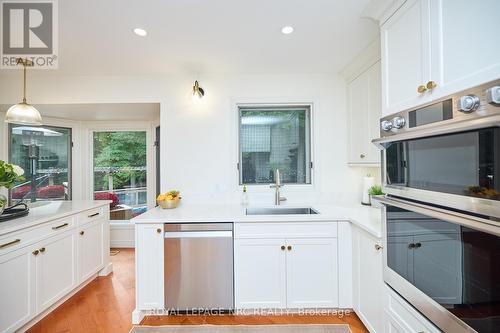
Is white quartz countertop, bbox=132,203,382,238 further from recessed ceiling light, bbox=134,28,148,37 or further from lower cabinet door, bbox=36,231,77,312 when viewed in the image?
recessed ceiling light, bbox=134,28,148,37

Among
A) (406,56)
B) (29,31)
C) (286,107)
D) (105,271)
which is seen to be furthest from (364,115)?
(105,271)

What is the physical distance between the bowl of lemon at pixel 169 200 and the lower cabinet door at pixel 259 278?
85 cm

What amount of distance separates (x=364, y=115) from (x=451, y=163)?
1512mm

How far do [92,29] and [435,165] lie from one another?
246cm

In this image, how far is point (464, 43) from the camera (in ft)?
2.92

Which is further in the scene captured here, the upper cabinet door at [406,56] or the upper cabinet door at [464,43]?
the upper cabinet door at [406,56]

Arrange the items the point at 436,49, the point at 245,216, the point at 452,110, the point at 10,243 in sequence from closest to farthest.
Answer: the point at 452,110, the point at 436,49, the point at 10,243, the point at 245,216

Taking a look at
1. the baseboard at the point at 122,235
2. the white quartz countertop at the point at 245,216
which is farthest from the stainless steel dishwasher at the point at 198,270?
the baseboard at the point at 122,235

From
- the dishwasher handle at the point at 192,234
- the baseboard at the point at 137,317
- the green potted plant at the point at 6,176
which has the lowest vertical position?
the baseboard at the point at 137,317

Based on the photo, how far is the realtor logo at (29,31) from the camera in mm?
1569

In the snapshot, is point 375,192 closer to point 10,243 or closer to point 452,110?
point 452,110

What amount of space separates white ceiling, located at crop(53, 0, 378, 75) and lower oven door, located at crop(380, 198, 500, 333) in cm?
145

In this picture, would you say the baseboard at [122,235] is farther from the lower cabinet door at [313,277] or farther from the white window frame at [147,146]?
the lower cabinet door at [313,277]

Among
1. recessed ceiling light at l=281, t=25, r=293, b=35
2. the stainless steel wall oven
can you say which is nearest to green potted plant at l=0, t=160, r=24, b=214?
recessed ceiling light at l=281, t=25, r=293, b=35
